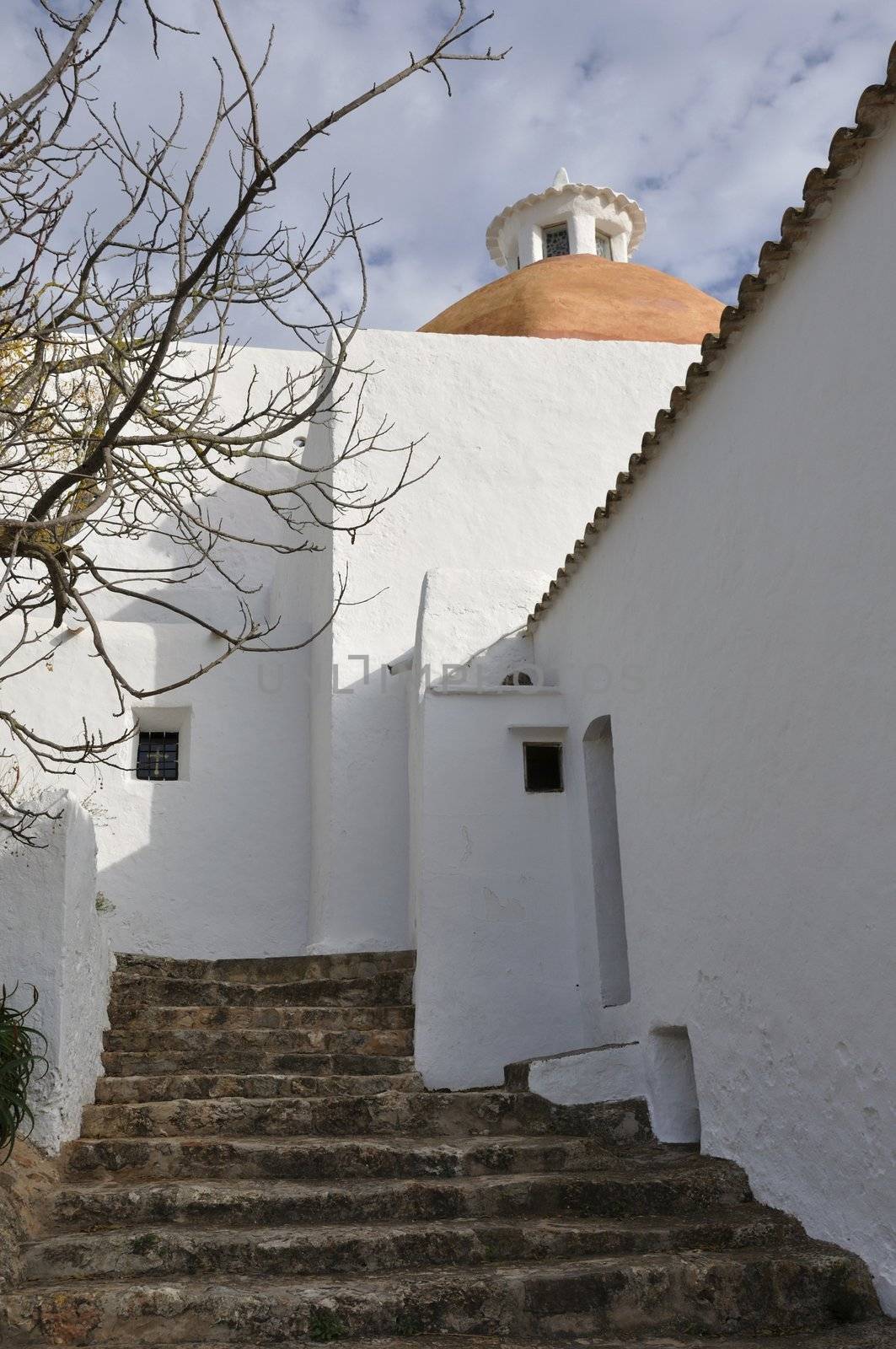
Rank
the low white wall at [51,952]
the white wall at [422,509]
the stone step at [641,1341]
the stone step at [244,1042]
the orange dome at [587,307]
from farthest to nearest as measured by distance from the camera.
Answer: the orange dome at [587,307]
the white wall at [422,509]
the stone step at [244,1042]
the low white wall at [51,952]
the stone step at [641,1341]

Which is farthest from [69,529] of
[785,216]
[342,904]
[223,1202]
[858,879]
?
[342,904]

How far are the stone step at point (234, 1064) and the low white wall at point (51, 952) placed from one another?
0.55m

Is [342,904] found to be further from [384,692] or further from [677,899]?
[677,899]

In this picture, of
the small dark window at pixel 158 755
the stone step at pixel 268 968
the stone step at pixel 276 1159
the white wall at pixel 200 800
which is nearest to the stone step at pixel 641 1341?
the stone step at pixel 276 1159

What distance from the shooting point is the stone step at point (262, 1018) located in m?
7.55

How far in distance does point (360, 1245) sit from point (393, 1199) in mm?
502

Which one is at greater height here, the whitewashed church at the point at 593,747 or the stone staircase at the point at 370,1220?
the whitewashed church at the point at 593,747

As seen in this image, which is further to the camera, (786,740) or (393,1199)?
(393,1199)

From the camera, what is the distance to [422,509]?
11039mm

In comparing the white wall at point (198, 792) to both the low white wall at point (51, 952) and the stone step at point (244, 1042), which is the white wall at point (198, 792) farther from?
the low white wall at point (51, 952)

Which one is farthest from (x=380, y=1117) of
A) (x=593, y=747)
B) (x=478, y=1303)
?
(x=593, y=747)

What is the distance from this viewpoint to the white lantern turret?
17.4 metres

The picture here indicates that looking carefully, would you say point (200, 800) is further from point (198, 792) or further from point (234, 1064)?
point (234, 1064)

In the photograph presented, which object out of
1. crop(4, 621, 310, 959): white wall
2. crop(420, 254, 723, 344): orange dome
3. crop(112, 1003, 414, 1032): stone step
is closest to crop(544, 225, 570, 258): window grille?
crop(420, 254, 723, 344): orange dome
